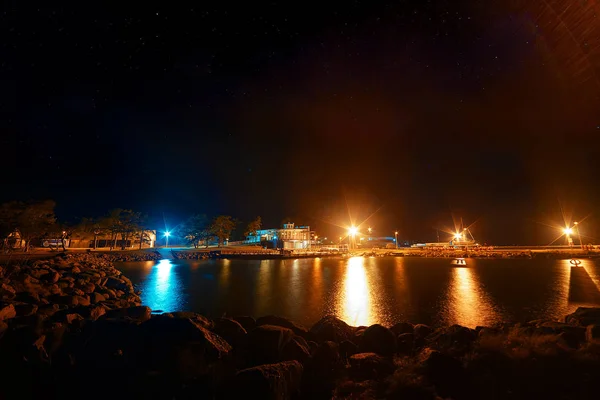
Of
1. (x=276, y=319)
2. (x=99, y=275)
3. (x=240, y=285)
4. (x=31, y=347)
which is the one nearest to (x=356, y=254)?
(x=240, y=285)

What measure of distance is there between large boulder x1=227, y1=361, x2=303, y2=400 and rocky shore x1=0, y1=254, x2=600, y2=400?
0.06 feet

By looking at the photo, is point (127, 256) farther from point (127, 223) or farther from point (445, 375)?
point (445, 375)

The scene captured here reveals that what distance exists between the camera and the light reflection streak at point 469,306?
17.1m

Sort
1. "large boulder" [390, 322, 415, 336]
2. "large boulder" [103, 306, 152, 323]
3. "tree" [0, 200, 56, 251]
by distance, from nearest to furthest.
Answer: "large boulder" [103, 306, 152, 323] → "large boulder" [390, 322, 415, 336] → "tree" [0, 200, 56, 251]

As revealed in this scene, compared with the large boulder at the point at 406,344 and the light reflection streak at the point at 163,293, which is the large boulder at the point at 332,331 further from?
the light reflection streak at the point at 163,293

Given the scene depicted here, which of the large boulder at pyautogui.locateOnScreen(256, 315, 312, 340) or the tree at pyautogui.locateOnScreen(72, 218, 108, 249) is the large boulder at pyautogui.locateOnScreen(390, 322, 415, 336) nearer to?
the large boulder at pyautogui.locateOnScreen(256, 315, 312, 340)

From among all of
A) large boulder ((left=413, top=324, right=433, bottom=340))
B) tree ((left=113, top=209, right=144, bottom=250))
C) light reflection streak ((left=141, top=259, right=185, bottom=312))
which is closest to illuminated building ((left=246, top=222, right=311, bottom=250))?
tree ((left=113, top=209, right=144, bottom=250))

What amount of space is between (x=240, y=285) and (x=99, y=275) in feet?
40.4

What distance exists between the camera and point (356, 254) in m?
70.8

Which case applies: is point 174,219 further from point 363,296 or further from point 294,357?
point 294,357

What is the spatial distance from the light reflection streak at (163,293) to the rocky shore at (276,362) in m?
11.6

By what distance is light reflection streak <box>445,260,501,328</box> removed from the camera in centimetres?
1711

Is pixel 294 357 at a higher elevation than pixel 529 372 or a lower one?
lower

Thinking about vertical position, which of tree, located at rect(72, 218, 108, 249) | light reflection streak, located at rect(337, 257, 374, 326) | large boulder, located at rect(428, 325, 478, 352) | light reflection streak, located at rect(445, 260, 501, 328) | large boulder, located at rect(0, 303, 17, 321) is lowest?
light reflection streak, located at rect(445, 260, 501, 328)
